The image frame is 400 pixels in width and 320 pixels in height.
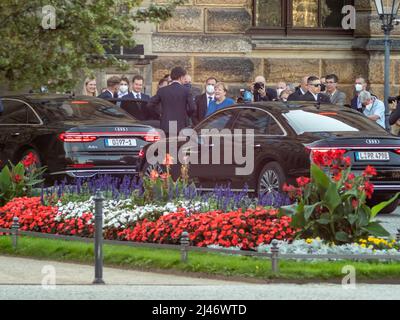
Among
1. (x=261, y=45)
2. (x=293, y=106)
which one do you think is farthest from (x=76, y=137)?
(x=261, y=45)

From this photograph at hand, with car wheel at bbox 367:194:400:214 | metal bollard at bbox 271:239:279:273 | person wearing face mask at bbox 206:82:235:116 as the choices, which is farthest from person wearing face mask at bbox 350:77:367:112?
metal bollard at bbox 271:239:279:273

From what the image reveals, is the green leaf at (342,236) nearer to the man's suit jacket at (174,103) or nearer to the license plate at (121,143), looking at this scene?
the license plate at (121,143)

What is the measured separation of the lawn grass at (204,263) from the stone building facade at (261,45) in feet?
45.7

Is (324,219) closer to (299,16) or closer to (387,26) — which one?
(387,26)

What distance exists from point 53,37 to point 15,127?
197 cm

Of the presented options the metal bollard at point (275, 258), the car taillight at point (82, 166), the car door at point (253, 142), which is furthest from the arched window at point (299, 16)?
the metal bollard at point (275, 258)

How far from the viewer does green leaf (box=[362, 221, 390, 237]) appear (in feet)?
52.9

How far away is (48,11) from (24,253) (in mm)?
8634

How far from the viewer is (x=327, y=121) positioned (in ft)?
72.6

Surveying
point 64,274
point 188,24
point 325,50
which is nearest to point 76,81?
point 188,24

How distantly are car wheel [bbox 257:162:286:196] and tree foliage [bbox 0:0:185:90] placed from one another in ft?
15.4

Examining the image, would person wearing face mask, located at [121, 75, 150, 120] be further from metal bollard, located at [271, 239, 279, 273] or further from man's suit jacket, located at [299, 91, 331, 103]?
metal bollard, located at [271, 239, 279, 273]

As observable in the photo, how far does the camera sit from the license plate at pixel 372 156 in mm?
21359
